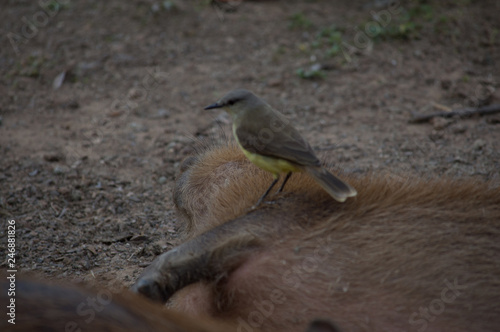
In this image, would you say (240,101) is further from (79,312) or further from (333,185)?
Answer: (79,312)

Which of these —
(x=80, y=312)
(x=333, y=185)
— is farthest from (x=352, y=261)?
(x=80, y=312)

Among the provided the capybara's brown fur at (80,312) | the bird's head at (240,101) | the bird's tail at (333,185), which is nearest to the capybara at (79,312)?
the capybara's brown fur at (80,312)

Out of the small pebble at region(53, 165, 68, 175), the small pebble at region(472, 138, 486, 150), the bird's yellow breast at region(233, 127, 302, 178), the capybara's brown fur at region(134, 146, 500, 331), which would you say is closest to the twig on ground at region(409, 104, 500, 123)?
the small pebble at region(472, 138, 486, 150)

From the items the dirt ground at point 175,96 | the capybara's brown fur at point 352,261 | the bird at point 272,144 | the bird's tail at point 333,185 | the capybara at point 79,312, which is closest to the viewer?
→ the capybara at point 79,312

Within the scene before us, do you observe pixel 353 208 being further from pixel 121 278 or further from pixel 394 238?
pixel 121 278

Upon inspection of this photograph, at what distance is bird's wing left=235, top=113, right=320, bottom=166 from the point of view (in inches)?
93.0

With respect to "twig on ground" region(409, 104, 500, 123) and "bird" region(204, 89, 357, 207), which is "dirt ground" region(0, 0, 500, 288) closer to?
"twig on ground" region(409, 104, 500, 123)

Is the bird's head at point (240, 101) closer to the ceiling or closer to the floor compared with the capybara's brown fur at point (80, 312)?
closer to the ceiling

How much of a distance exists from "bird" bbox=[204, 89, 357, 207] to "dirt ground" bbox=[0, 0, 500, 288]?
1.05 metres

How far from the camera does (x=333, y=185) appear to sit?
2258mm

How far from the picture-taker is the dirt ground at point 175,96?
11.7 ft

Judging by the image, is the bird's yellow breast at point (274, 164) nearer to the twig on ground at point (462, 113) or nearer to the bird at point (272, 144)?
the bird at point (272, 144)

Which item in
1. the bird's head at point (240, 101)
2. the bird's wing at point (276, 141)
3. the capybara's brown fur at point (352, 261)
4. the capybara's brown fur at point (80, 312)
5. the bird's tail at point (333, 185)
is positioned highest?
the bird's head at point (240, 101)

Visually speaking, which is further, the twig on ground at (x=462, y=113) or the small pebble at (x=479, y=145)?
the twig on ground at (x=462, y=113)
